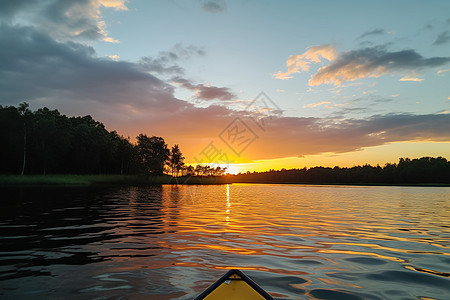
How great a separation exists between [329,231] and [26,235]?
12841mm

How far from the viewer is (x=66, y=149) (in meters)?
75.3

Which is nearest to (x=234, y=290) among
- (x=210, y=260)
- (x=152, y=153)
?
(x=210, y=260)

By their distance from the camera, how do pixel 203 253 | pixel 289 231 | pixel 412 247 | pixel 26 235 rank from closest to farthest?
pixel 203 253 < pixel 412 247 < pixel 26 235 < pixel 289 231

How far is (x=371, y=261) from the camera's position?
7.75 metres

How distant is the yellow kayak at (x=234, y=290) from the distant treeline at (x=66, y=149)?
7520 cm

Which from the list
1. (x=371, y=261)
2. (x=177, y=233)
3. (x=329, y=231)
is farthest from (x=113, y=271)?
(x=329, y=231)

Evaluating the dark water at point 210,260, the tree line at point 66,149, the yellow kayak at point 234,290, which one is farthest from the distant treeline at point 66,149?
the yellow kayak at point 234,290

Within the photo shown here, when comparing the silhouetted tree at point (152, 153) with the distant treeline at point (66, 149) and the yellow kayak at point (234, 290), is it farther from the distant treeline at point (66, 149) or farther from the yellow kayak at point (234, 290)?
the yellow kayak at point (234, 290)

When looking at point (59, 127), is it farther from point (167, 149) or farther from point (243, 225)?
point (243, 225)

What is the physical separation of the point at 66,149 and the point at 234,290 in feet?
277

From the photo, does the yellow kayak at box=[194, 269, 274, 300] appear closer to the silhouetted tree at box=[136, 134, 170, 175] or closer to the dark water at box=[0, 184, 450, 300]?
the dark water at box=[0, 184, 450, 300]

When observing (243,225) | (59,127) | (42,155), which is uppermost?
(59,127)

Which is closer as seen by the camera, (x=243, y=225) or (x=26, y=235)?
(x=26, y=235)

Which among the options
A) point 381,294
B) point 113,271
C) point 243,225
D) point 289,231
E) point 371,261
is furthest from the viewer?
point 243,225
